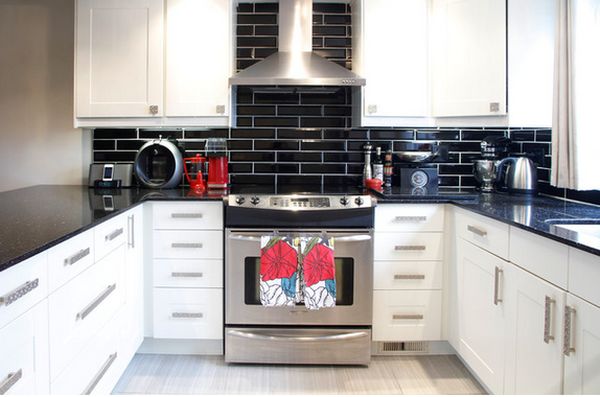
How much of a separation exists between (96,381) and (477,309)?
65.0 inches

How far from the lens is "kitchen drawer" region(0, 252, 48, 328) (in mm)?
1093

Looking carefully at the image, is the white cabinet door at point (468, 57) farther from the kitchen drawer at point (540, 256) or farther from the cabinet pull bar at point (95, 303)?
the cabinet pull bar at point (95, 303)

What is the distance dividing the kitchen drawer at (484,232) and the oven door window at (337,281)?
59 cm

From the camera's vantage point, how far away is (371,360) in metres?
2.52

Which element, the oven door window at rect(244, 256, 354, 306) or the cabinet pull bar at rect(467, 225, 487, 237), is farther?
the oven door window at rect(244, 256, 354, 306)

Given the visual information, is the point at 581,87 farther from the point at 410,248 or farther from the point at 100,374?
the point at 100,374

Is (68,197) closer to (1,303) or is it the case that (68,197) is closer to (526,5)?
(1,303)

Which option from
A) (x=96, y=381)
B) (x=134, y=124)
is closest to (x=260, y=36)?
(x=134, y=124)

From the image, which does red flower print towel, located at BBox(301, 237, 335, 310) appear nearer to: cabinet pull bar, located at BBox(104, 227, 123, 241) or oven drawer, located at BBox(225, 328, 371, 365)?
oven drawer, located at BBox(225, 328, 371, 365)

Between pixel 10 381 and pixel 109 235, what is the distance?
0.84 meters

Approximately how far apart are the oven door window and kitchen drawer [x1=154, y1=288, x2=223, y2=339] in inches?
6.4

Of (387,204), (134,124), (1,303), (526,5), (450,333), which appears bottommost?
(450,333)

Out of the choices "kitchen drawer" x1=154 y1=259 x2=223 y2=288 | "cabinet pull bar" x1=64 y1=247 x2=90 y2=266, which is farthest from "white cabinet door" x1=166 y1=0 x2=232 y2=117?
"cabinet pull bar" x1=64 y1=247 x2=90 y2=266

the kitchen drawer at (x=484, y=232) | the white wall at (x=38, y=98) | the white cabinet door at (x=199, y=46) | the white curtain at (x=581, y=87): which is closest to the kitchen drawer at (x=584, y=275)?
the kitchen drawer at (x=484, y=232)
